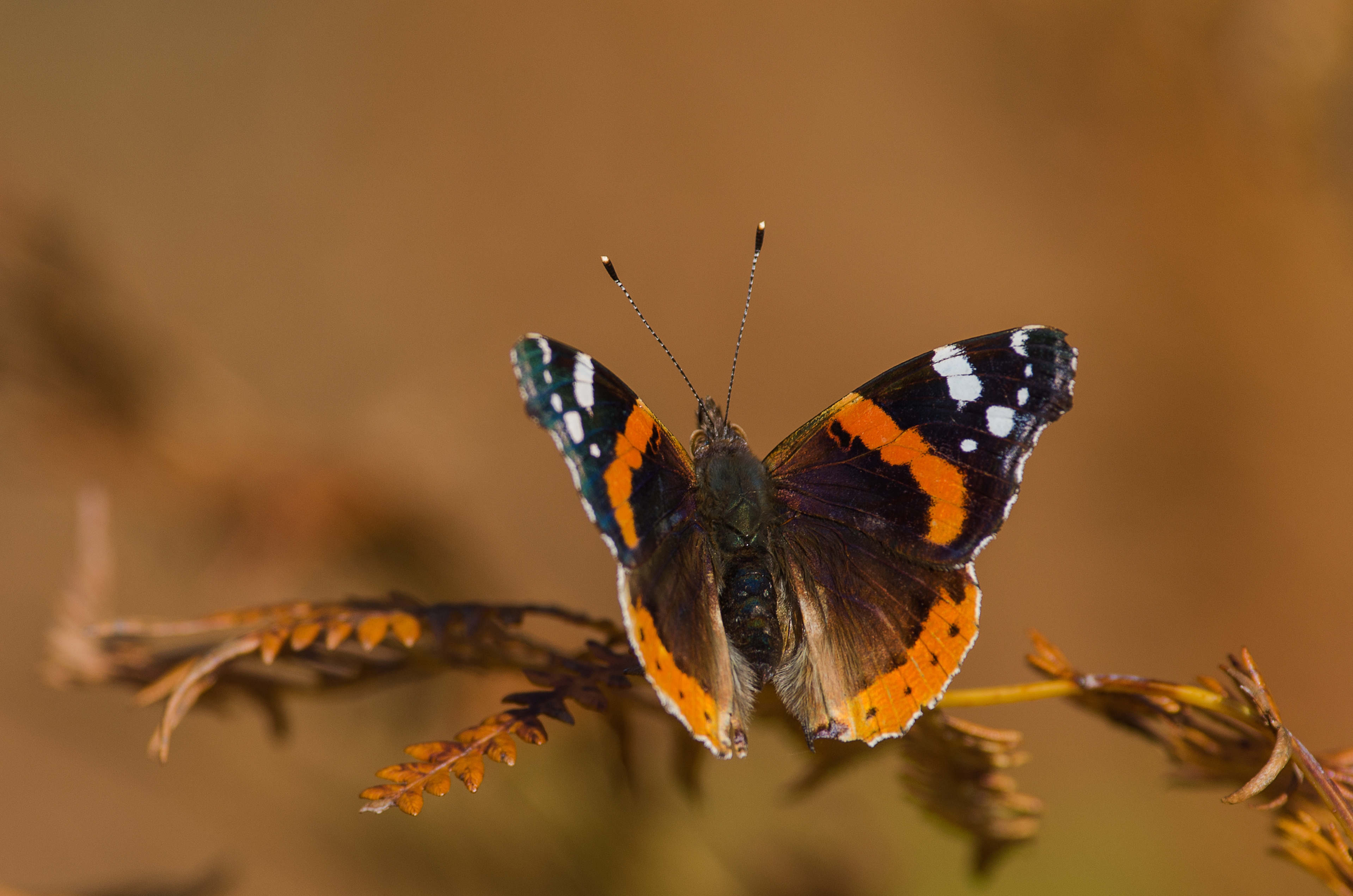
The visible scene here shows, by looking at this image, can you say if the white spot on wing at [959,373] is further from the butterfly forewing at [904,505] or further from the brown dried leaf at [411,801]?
the brown dried leaf at [411,801]

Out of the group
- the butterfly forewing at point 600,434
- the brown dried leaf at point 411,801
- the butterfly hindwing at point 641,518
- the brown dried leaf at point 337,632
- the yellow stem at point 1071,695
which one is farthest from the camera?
the butterfly forewing at point 600,434

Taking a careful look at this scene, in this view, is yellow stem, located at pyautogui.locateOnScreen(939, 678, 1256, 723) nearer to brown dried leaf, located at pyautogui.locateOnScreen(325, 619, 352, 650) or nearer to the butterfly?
the butterfly

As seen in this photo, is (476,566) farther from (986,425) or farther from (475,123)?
(475,123)

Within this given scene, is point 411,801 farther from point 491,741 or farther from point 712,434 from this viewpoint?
point 712,434

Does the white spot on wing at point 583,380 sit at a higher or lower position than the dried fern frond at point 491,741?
higher

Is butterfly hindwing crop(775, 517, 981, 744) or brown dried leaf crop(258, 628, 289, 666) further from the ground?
brown dried leaf crop(258, 628, 289, 666)

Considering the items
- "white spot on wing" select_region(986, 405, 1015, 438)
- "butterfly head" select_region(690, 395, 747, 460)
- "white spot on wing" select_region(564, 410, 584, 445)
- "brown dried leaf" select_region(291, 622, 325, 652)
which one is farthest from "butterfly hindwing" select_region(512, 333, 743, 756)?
"white spot on wing" select_region(986, 405, 1015, 438)

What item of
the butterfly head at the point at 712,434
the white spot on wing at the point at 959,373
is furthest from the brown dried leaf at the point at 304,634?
the white spot on wing at the point at 959,373
